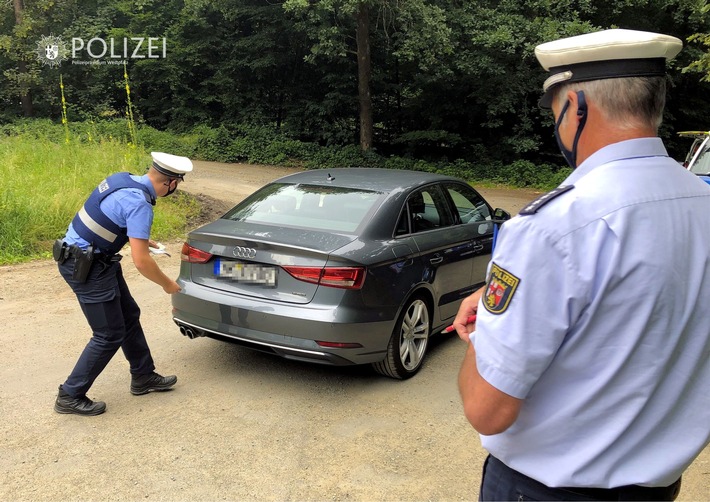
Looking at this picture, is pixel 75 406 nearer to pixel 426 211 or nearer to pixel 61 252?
pixel 61 252

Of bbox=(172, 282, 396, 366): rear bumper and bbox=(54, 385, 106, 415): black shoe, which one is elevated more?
bbox=(172, 282, 396, 366): rear bumper

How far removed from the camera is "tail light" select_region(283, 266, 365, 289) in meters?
3.99

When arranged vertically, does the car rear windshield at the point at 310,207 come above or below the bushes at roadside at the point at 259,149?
above

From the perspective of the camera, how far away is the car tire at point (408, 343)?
4.38 m

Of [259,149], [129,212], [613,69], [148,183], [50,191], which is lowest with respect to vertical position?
[259,149]

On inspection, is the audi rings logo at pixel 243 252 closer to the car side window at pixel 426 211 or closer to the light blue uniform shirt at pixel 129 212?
the light blue uniform shirt at pixel 129 212

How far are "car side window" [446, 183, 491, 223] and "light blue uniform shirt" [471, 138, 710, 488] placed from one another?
4.15 meters

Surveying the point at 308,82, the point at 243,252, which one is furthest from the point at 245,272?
the point at 308,82

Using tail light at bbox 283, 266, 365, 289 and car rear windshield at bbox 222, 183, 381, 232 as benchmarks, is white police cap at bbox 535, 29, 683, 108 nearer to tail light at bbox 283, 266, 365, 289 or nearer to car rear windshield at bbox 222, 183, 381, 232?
tail light at bbox 283, 266, 365, 289

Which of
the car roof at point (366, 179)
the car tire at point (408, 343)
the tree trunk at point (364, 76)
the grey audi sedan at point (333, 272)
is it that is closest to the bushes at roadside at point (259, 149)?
the tree trunk at point (364, 76)

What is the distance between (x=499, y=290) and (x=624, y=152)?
41 centimetres

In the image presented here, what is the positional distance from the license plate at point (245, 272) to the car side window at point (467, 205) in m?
2.06

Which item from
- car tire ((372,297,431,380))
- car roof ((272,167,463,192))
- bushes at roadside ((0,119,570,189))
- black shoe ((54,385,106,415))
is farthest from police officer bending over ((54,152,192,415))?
bushes at roadside ((0,119,570,189))

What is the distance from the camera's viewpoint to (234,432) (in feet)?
12.0
